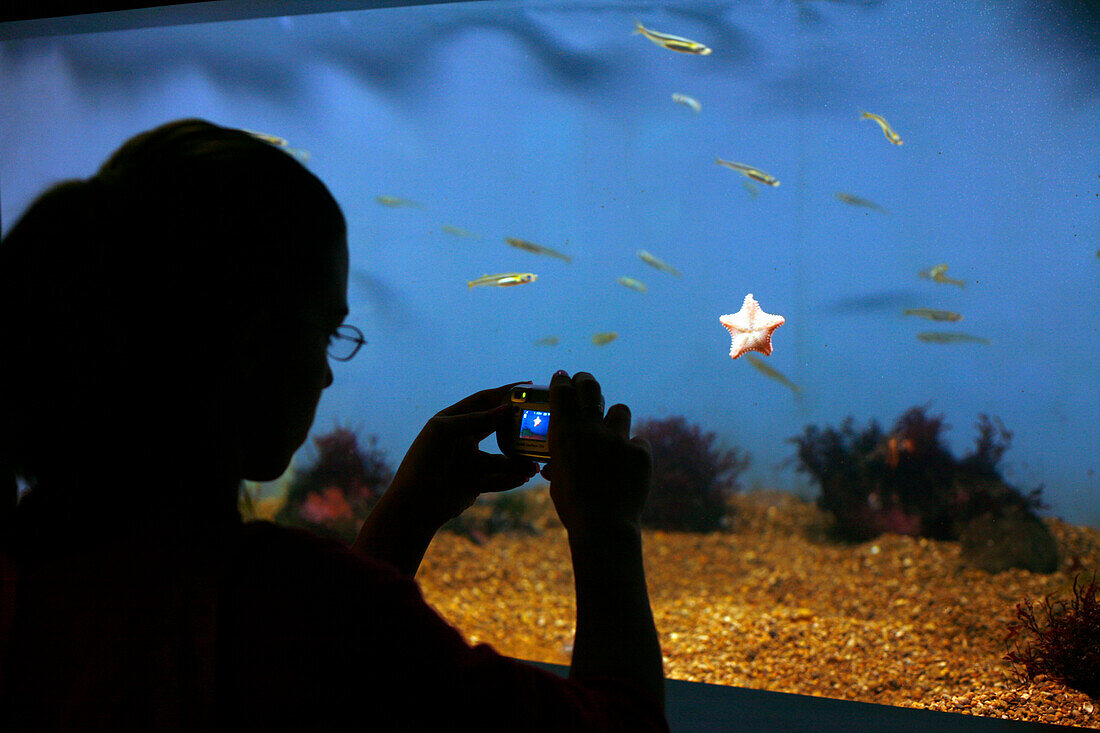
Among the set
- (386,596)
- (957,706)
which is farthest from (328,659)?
(957,706)

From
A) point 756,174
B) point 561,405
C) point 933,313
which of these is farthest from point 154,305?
point 933,313

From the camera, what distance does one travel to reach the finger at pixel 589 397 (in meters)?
0.78

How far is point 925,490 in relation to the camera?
4457 mm

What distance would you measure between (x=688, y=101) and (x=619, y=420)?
4611mm

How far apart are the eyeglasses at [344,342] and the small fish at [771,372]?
431 centimetres

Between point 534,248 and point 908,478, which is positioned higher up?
point 534,248

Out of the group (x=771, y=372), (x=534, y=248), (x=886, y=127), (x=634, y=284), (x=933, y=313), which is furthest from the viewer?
(x=634, y=284)

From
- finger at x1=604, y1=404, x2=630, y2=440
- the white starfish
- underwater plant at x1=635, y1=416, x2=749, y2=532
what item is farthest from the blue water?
finger at x1=604, y1=404, x2=630, y2=440

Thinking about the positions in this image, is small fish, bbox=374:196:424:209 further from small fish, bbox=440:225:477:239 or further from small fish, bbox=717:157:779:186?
small fish, bbox=717:157:779:186

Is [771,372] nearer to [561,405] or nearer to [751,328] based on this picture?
[751,328]

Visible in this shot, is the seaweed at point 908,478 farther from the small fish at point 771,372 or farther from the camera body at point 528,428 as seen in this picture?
the camera body at point 528,428

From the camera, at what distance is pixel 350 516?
16.0 ft

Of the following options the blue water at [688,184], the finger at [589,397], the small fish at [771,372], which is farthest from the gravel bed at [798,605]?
the finger at [589,397]

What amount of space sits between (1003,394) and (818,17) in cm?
283
